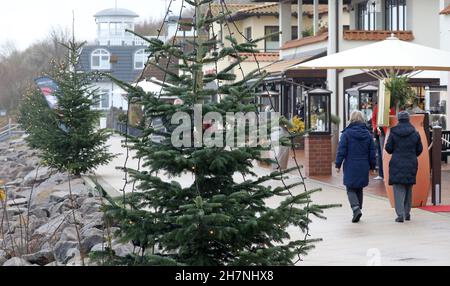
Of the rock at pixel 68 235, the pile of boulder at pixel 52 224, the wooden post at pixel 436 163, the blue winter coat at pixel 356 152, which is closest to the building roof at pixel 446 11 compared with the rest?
the pile of boulder at pixel 52 224

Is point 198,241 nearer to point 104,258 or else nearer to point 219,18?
point 104,258

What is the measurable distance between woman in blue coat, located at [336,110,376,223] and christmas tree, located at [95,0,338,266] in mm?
6757

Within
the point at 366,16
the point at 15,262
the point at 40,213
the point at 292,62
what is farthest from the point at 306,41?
the point at 15,262

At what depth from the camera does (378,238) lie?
551 inches

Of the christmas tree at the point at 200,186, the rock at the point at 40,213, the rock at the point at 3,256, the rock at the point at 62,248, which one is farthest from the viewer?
the rock at the point at 40,213

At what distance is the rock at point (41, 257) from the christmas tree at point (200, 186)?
5424 mm

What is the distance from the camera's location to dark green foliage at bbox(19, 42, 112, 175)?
26812mm

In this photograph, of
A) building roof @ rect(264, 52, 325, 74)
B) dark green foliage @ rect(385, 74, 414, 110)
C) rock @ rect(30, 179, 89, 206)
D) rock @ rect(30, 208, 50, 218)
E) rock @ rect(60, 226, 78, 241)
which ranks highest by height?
building roof @ rect(264, 52, 325, 74)

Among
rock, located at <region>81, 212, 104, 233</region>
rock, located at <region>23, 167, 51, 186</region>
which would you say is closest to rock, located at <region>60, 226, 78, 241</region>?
rock, located at <region>81, 212, 104, 233</region>

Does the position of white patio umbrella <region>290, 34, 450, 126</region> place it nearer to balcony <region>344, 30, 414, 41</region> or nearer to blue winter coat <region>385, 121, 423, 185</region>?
blue winter coat <region>385, 121, 423, 185</region>

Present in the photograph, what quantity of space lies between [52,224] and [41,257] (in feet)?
13.9

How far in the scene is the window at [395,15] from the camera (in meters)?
35.7

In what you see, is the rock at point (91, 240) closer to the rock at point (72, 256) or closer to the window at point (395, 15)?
the rock at point (72, 256)

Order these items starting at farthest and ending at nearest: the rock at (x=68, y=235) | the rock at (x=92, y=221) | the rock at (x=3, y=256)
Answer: the rock at (x=92, y=221) → the rock at (x=68, y=235) → the rock at (x=3, y=256)
